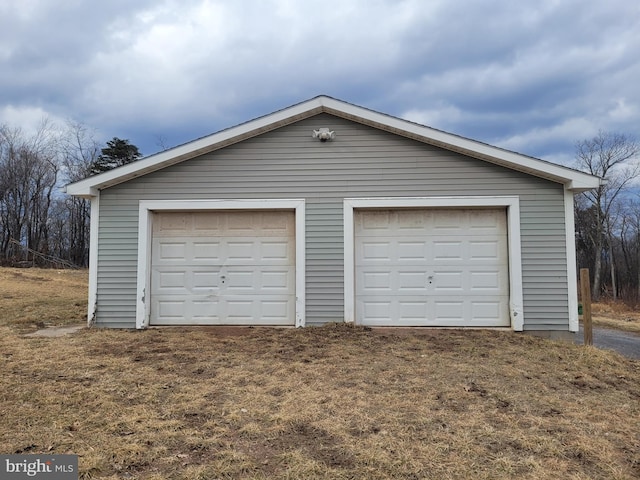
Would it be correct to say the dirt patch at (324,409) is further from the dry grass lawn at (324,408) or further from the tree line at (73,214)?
the tree line at (73,214)

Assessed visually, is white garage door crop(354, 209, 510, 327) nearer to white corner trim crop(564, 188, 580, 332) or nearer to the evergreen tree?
white corner trim crop(564, 188, 580, 332)

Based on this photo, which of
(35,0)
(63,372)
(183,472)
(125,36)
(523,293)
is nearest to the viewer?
(183,472)

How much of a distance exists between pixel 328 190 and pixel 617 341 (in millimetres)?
6265

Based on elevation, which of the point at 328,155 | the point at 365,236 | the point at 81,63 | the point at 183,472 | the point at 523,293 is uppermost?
the point at 81,63

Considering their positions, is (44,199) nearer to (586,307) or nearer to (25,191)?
(25,191)

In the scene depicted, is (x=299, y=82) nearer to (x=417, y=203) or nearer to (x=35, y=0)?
(x=35, y=0)

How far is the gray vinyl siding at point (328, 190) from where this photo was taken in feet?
23.5

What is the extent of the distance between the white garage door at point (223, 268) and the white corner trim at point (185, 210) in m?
0.16

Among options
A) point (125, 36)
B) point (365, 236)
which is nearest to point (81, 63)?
point (125, 36)

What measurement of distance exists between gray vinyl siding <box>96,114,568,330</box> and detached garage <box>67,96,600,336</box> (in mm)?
19

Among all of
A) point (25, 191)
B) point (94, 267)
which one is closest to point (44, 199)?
point (25, 191)

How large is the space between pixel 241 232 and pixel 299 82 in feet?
37.5

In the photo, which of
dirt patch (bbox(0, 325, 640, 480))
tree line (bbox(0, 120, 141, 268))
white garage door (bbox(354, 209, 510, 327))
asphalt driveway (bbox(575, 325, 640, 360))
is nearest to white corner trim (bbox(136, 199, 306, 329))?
white garage door (bbox(354, 209, 510, 327))

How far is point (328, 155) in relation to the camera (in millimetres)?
7508
